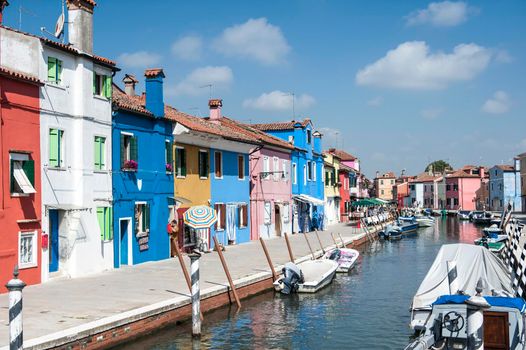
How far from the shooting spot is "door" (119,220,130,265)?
Result: 77.6ft

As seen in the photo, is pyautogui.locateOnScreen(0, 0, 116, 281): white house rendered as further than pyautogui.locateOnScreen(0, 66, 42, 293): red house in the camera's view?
Yes

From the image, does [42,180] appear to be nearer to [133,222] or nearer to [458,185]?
[133,222]

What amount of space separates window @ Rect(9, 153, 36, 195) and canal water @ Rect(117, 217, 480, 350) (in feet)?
21.1

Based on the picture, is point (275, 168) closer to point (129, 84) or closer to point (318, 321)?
point (129, 84)

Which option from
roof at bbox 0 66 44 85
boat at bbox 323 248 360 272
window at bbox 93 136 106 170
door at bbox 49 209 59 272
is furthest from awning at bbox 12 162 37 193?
boat at bbox 323 248 360 272

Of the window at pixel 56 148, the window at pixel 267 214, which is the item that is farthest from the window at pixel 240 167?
the window at pixel 56 148

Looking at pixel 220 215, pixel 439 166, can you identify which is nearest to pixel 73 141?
pixel 220 215

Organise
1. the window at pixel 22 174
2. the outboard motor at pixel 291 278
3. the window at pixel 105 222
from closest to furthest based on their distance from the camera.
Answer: the window at pixel 22 174 → the outboard motor at pixel 291 278 → the window at pixel 105 222

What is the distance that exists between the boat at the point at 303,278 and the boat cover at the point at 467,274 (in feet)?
16.6

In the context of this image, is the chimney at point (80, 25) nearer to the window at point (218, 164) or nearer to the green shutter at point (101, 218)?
the green shutter at point (101, 218)

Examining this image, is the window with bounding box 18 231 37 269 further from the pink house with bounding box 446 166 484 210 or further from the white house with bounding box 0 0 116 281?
the pink house with bounding box 446 166 484 210

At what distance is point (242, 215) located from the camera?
1405 inches

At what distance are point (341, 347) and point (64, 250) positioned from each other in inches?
402

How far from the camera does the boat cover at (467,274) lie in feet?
56.7
